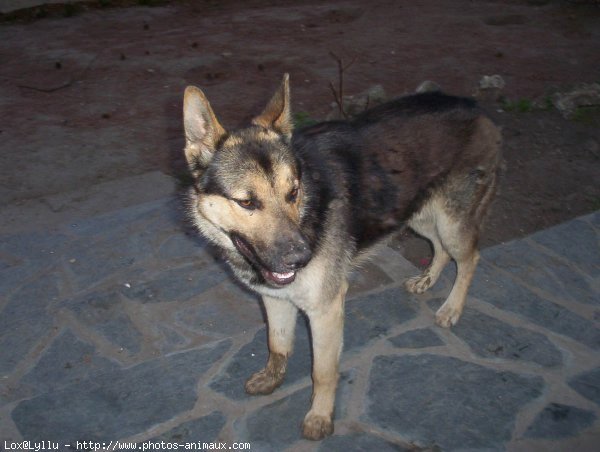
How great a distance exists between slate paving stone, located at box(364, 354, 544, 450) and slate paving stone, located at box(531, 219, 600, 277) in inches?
64.1

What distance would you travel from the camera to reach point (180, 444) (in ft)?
11.6

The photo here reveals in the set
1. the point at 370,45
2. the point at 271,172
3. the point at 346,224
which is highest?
the point at 271,172

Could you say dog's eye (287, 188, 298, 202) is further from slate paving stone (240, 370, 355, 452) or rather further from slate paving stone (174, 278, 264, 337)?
slate paving stone (174, 278, 264, 337)

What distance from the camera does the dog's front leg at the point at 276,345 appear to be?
391cm

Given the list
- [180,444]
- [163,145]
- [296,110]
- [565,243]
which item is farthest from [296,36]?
[180,444]

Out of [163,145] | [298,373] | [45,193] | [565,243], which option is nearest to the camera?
[298,373]

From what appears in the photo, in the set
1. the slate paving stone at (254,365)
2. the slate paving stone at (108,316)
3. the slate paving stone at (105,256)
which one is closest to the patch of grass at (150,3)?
the slate paving stone at (105,256)

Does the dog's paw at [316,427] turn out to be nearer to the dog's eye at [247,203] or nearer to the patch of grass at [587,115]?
the dog's eye at [247,203]

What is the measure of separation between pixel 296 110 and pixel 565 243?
12.7 feet

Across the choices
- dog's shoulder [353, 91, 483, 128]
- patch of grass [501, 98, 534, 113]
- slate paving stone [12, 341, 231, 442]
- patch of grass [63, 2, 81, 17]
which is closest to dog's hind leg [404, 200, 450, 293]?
dog's shoulder [353, 91, 483, 128]

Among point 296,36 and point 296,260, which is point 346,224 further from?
point 296,36

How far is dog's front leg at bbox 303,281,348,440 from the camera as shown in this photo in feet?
11.7

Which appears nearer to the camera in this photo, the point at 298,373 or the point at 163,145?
the point at 298,373

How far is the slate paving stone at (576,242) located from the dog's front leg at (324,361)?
2.57 metres
